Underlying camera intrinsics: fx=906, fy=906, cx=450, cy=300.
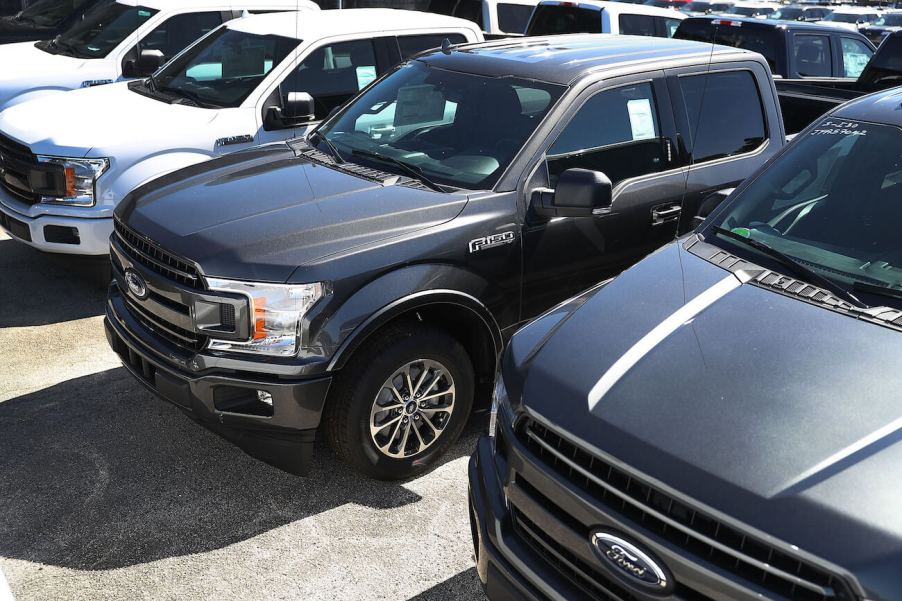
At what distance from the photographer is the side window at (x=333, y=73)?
7.00 m

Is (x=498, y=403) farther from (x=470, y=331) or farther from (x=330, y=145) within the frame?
(x=330, y=145)

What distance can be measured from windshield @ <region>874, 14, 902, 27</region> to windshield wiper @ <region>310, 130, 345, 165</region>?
2716 centimetres

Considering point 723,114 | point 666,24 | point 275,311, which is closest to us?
point 275,311

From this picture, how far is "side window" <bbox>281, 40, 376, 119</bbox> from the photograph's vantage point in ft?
23.0

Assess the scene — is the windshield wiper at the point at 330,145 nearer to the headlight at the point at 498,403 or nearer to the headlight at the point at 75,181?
the headlight at the point at 75,181

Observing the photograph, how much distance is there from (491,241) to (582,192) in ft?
1.59

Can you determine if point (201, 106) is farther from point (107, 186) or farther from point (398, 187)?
point (398, 187)

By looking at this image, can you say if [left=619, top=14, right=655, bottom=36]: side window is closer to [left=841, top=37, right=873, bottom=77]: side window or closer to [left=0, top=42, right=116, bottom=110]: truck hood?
[left=841, top=37, right=873, bottom=77]: side window

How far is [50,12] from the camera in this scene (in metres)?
11.7

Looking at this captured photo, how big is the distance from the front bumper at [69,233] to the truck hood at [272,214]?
1.65 m

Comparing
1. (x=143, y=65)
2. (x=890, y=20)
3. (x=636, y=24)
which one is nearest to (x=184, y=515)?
(x=143, y=65)

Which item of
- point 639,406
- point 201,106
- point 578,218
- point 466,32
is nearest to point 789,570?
point 639,406

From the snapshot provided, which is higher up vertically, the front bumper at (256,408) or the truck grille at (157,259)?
the truck grille at (157,259)

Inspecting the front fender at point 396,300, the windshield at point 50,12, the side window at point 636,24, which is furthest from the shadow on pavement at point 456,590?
the windshield at point 50,12
